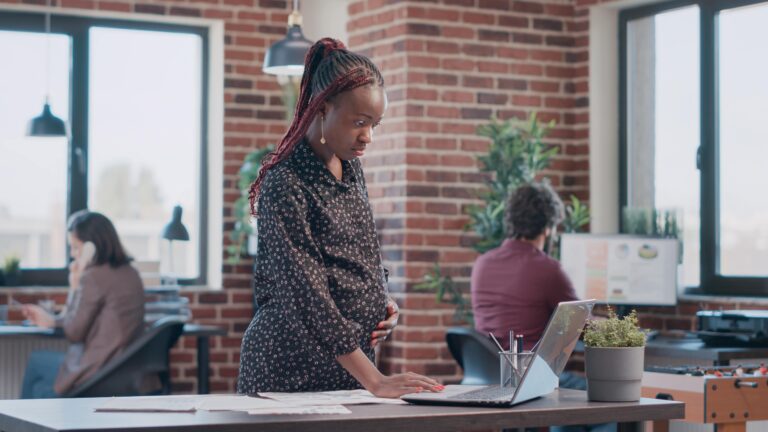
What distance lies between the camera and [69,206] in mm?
6582

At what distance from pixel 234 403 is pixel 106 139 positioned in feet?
14.5

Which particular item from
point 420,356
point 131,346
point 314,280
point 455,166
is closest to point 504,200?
point 455,166

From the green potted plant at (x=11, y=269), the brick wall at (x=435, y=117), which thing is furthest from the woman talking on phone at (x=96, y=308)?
the brick wall at (x=435, y=117)

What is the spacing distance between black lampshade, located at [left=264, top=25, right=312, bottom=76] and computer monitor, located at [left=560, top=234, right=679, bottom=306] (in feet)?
4.82

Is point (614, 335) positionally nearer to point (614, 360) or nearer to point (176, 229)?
point (614, 360)

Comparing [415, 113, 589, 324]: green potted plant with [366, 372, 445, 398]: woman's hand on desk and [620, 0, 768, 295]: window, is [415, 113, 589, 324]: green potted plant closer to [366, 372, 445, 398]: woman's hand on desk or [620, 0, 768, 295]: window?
[620, 0, 768, 295]: window

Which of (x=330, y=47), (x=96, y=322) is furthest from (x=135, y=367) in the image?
A: (x=330, y=47)

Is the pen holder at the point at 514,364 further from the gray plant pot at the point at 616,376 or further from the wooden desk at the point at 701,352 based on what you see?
the wooden desk at the point at 701,352

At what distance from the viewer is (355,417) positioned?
7.47 feet

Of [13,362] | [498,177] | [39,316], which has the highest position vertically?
[498,177]

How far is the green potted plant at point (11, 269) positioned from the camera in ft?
20.6

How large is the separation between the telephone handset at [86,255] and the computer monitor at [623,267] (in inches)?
84.7

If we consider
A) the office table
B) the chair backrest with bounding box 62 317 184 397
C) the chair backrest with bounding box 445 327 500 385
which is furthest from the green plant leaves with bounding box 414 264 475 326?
the chair backrest with bounding box 62 317 184 397

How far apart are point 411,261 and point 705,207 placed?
142 cm
